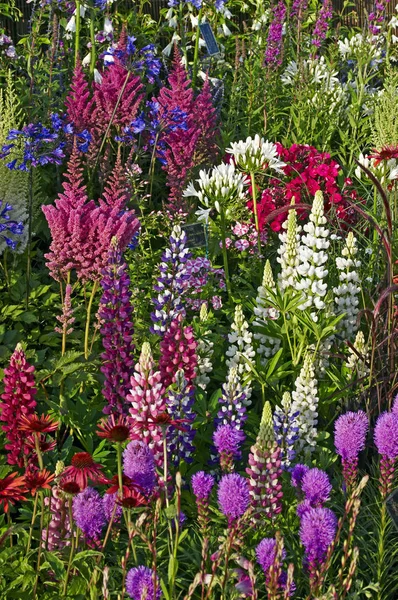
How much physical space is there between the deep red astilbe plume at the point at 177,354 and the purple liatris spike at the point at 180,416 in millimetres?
47

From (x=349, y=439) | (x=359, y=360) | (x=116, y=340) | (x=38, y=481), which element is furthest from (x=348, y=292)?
(x=38, y=481)

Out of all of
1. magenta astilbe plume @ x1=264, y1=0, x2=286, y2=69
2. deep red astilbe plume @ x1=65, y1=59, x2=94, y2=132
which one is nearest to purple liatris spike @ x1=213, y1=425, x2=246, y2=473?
deep red astilbe plume @ x1=65, y1=59, x2=94, y2=132

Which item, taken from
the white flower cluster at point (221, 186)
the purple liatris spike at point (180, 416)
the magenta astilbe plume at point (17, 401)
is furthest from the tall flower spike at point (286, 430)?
the white flower cluster at point (221, 186)

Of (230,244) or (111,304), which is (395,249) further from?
(111,304)

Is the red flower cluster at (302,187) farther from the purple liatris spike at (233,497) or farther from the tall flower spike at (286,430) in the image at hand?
the purple liatris spike at (233,497)

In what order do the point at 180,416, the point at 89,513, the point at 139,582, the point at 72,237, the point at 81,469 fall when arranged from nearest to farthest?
the point at 139,582, the point at 81,469, the point at 89,513, the point at 180,416, the point at 72,237

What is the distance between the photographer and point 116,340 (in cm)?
260

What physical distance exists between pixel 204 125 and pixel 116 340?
2.77 metres

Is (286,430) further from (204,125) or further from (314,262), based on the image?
(204,125)

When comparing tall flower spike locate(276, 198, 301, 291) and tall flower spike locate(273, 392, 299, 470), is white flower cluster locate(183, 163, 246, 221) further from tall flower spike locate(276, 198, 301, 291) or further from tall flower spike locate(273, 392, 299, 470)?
tall flower spike locate(273, 392, 299, 470)

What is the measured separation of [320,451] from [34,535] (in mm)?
1047

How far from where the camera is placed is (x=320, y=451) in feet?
9.56

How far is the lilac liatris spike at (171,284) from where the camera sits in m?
3.08

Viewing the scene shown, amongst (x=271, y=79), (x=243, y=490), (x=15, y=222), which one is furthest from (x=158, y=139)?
(x=243, y=490)
